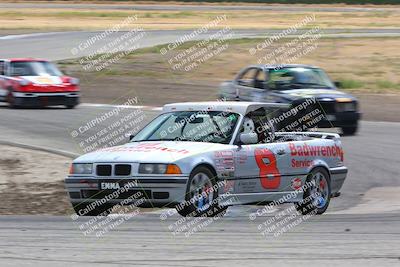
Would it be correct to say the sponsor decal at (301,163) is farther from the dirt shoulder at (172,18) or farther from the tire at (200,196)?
the dirt shoulder at (172,18)

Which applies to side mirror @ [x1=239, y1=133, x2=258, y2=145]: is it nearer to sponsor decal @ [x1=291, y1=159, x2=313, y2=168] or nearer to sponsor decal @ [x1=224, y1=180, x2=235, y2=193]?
sponsor decal @ [x1=224, y1=180, x2=235, y2=193]

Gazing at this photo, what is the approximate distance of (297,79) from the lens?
21.4m

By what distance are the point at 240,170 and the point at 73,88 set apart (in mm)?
14734

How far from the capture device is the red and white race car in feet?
84.2

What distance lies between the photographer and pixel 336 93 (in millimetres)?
21219

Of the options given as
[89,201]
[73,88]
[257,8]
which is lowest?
[257,8]

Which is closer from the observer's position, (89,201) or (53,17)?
(89,201)

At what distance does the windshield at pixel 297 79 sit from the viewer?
21.3 m

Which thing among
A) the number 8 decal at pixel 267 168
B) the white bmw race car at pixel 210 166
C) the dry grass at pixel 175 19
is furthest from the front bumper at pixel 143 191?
the dry grass at pixel 175 19

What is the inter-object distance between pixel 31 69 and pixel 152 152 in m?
16.2

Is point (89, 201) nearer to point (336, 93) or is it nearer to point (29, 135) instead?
point (29, 135)

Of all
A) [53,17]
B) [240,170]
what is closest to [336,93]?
[240,170]

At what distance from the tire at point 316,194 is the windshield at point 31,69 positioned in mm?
15049
